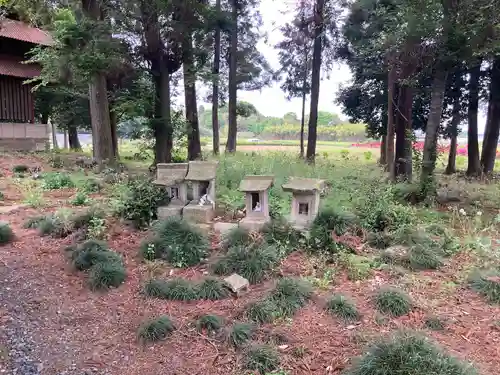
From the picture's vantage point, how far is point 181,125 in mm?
10305

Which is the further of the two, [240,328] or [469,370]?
[240,328]

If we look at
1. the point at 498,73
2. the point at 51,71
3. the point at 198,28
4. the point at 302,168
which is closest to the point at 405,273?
the point at 302,168

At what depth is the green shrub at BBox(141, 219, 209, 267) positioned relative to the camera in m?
4.46

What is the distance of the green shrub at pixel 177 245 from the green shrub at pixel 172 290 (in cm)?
44

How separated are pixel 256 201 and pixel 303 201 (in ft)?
2.02

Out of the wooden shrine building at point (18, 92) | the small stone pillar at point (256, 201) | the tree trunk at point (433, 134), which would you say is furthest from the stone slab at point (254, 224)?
the wooden shrine building at point (18, 92)

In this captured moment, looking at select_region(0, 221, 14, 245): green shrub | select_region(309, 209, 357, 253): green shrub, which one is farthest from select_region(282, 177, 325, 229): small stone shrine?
select_region(0, 221, 14, 245): green shrub

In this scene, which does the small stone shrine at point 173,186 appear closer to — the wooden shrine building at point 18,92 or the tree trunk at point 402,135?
the tree trunk at point 402,135

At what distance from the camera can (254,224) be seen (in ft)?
15.8

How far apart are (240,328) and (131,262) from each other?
1840mm

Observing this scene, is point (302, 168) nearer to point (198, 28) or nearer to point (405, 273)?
point (198, 28)

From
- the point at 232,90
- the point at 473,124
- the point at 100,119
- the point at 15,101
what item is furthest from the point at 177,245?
the point at 15,101

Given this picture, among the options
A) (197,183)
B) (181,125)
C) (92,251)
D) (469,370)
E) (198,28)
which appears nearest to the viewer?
(469,370)

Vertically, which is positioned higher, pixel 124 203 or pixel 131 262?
pixel 124 203
